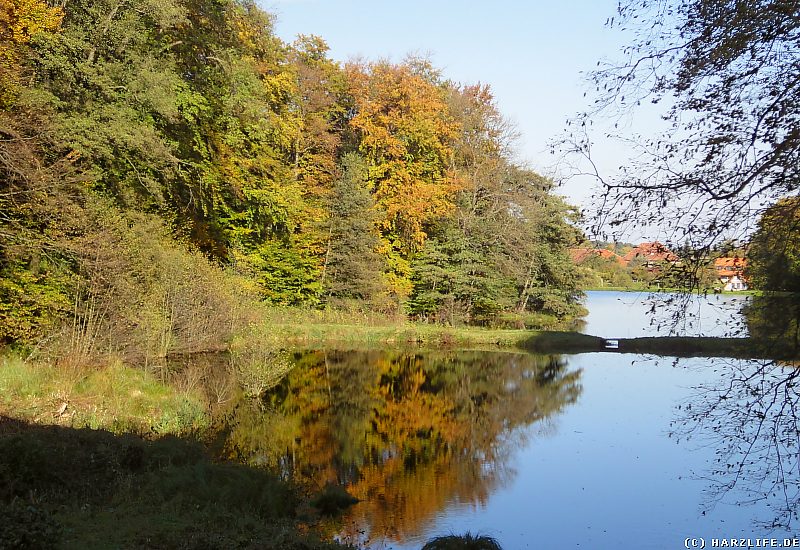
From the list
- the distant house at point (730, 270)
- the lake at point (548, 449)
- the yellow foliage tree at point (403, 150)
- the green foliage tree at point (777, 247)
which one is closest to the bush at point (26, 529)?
the lake at point (548, 449)

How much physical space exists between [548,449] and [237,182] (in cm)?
1461

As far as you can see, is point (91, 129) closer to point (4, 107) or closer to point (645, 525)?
point (4, 107)

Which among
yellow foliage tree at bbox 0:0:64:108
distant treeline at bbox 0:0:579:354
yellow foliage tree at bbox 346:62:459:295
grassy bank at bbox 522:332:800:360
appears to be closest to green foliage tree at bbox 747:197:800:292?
distant treeline at bbox 0:0:579:354

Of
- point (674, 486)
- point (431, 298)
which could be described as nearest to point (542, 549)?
point (674, 486)

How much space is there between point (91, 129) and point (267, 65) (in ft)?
57.9

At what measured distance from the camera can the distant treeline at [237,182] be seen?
1155 centimetres

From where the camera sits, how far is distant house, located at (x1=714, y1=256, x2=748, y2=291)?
5.17 metres

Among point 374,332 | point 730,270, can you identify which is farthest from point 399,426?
point 374,332

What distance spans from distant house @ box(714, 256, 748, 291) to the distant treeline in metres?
1.25

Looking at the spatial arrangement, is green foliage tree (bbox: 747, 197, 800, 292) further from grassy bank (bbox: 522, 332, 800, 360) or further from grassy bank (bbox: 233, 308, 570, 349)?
grassy bank (bbox: 233, 308, 570, 349)

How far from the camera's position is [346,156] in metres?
30.3

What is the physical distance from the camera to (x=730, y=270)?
5227 millimetres

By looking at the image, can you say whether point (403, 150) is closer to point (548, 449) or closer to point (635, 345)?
point (635, 345)

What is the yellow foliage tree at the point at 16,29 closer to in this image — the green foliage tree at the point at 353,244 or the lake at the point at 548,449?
the lake at the point at 548,449
